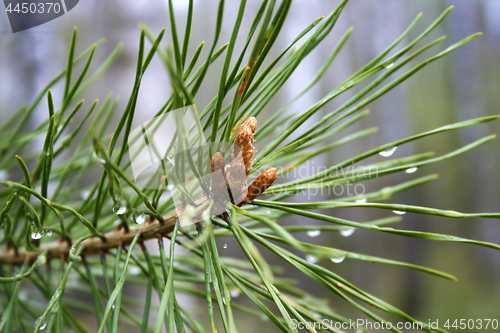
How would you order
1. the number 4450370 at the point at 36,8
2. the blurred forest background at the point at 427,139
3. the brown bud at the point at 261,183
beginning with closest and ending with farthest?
the brown bud at the point at 261,183 → the number 4450370 at the point at 36,8 → the blurred forest background at the point at 427,139

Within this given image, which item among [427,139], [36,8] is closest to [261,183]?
[36,8]

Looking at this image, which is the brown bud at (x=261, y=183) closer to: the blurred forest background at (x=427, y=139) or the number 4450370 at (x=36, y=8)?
the number 4450370 at (x=36, y=8)

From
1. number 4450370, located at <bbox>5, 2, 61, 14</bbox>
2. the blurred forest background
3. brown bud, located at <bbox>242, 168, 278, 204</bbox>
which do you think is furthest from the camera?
the blurred forest background

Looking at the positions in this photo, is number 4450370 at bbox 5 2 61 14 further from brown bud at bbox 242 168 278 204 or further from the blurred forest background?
the blurred forest background

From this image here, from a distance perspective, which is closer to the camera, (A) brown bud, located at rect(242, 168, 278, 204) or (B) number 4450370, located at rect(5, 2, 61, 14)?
(A) brown bud, located at rect(242, 168, 278, 204)

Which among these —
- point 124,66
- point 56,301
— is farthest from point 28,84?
point 56,301

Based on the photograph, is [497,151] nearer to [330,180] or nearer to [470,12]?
[470,12]

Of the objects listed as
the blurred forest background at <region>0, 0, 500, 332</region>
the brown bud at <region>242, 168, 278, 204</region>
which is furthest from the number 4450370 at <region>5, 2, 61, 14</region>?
the blurred forest background at <region>0, 0, 500, 332</region>

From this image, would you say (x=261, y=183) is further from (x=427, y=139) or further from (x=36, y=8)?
(x=427, y=139)

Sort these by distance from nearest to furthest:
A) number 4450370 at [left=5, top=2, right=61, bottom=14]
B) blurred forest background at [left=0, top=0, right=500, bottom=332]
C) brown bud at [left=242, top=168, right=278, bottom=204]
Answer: brown bud at [left=242, top=168, right=278, bottom=204]
number 4450370 at [left=5, top=2, right=61, bottom=14]
blurred forest background at [left=0, top=0, right=500, bottom=332]

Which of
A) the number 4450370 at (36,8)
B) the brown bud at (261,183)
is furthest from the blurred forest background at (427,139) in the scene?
the brown bud at (261,183)
